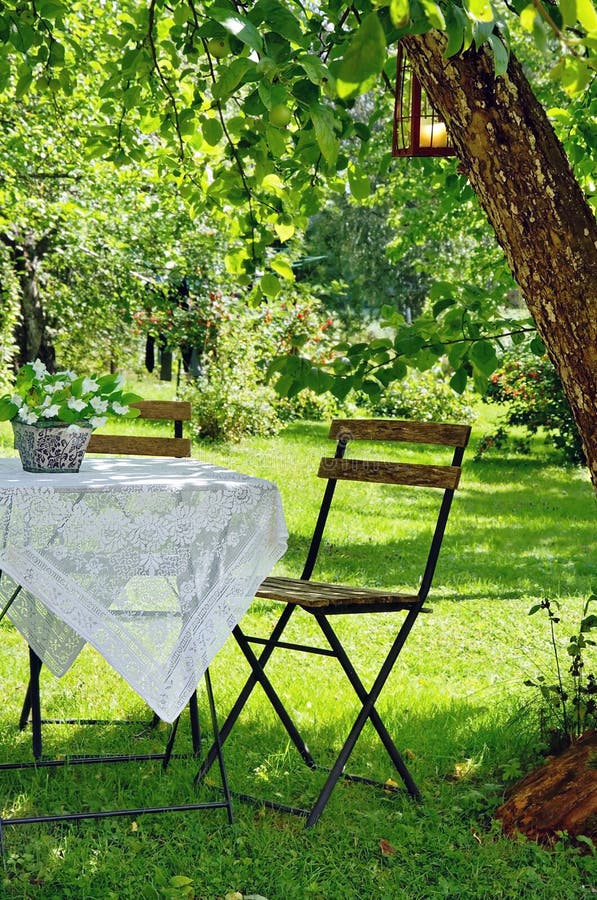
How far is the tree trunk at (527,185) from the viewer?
2908mm

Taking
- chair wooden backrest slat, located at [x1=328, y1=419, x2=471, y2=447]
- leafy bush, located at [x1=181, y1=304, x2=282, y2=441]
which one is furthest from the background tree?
leafy bush, located at [x1=181, y1=304, x2=282, y2=441]

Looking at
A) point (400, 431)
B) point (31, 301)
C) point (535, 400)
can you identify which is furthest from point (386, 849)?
point (31, 301)

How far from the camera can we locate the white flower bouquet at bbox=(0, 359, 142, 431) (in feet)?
10.3

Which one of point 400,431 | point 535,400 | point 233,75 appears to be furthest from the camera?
point 535,400

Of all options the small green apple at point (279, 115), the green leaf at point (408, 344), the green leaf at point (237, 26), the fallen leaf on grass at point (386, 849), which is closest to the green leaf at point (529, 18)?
the green leaf at point (237, 26)

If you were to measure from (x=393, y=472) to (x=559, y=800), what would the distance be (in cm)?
120

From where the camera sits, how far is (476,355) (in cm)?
355

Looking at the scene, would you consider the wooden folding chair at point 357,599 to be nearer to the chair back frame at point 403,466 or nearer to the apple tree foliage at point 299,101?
the chair back frame at point 403,466

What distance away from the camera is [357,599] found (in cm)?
318

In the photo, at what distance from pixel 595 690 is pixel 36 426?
209 cm

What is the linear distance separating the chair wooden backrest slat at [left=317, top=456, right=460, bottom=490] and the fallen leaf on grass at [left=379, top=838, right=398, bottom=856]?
1121mm

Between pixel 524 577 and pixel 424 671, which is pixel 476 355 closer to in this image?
pixel 424 671

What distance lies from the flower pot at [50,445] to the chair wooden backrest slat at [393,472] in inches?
35.5

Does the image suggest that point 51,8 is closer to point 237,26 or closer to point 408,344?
point 408,344
